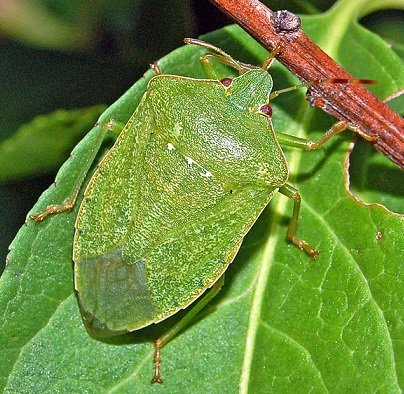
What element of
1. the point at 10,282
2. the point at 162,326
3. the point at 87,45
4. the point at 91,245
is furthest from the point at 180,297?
the point at 87,45

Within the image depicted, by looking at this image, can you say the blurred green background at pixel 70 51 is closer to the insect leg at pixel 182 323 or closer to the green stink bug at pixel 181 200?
the green stink bug at pixel 181 200

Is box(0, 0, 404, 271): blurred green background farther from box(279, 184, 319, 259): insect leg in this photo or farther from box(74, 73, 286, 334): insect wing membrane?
box(279, 184, 319, 259): insect leg

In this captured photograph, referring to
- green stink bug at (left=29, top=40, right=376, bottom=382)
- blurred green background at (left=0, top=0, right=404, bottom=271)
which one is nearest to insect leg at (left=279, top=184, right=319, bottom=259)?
green stink bug at (left=29, top=40, right=376, bottom=382)

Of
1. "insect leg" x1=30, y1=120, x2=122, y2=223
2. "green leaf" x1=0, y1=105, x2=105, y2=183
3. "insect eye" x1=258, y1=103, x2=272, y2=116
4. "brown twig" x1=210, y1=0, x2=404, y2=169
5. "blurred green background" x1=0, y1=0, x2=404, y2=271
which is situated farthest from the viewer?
"blurred green background" x1=0, y1=0, x2=404, y2=271

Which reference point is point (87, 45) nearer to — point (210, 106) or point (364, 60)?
point (210, 106)

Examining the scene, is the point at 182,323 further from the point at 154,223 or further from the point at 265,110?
the point at 265,110

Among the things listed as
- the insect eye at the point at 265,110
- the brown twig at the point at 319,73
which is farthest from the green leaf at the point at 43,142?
the brown twig at the point at 319,73
